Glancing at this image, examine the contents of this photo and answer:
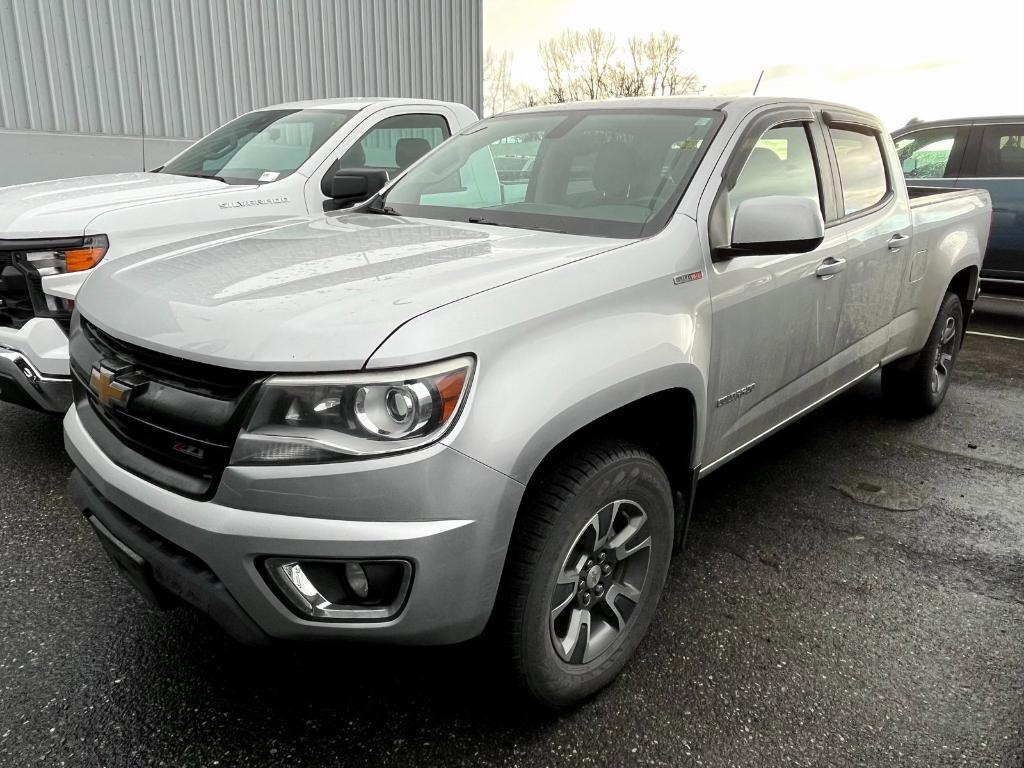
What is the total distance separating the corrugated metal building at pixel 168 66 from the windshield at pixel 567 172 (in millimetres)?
7151

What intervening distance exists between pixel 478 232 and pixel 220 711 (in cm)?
164

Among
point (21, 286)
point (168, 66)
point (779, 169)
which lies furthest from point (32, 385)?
→ point (168, 66)

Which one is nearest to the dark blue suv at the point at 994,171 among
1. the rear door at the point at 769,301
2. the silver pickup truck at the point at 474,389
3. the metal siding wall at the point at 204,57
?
the rear door at the point at 769,301

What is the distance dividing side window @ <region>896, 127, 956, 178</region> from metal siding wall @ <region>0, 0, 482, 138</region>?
814 cm

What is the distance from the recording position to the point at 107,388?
6.33 feet

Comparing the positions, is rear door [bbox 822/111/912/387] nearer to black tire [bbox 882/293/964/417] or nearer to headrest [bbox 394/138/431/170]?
black tire [bbox 882/293/964/417]

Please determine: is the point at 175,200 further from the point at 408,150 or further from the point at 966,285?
the point at 966,285

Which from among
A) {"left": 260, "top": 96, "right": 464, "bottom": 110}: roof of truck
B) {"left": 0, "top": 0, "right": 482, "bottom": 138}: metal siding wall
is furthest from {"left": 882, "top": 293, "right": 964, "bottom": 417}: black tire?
{"left": 0, "top": 0, "right": 482, "bottom": 138}: metal siding wall

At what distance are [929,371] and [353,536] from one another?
3958 mm

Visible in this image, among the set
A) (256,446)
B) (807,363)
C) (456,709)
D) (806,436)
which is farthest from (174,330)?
(806,436)

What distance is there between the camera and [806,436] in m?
4.35

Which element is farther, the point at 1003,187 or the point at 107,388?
the point at 1003,187

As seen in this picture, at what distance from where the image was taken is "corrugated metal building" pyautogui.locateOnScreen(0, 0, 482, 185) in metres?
8.77

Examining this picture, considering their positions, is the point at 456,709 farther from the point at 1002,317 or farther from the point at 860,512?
the point at 1002,317
